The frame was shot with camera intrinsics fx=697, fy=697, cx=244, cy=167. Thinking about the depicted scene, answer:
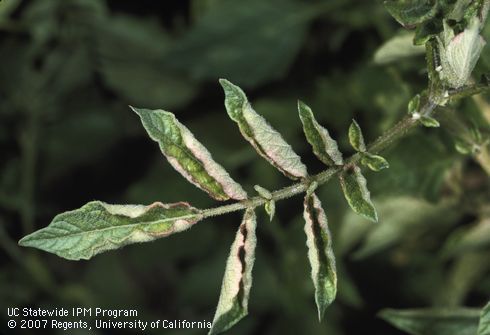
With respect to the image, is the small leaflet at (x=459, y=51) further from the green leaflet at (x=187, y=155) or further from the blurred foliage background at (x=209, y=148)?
the blurred foliage background at (x=209, y=148)

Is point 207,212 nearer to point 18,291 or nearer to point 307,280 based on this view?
point 307,280

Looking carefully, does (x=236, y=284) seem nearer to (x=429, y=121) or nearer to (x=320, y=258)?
(x=320, y=258)

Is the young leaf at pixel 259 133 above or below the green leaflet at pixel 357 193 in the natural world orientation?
above

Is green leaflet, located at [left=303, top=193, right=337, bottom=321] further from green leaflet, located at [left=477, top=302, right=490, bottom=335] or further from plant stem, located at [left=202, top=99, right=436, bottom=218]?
green leaflet, located at [left=477, top=302, right=490, bottom=335]

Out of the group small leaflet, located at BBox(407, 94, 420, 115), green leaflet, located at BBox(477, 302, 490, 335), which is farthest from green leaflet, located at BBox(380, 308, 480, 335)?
small leaflet, located at BBox(407, 94, 420, 115)

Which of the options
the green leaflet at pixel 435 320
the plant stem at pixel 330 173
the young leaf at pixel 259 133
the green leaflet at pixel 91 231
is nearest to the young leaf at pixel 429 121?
the plant stem at pixel 330 173

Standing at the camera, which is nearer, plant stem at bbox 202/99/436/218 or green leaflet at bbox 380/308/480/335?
plant stem at bbox 202/99/436/218

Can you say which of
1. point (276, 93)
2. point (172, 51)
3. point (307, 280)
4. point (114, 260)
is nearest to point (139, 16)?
point (172, 51)
